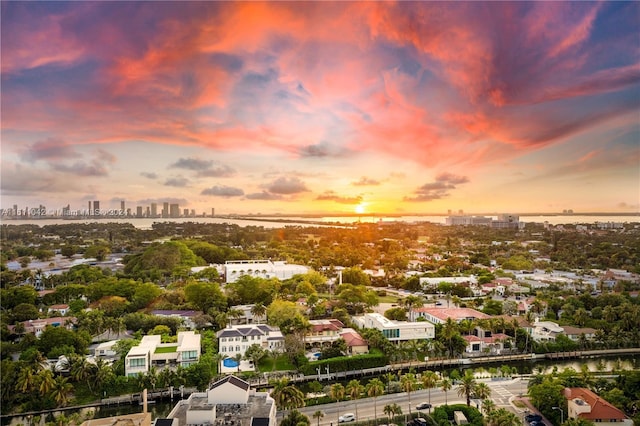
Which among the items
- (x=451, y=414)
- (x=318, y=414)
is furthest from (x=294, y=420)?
(x=451, y=414)

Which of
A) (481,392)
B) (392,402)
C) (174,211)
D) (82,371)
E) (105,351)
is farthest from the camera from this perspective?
(174,211)

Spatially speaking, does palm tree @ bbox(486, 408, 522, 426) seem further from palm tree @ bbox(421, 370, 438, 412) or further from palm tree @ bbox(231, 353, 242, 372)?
palm tree @ bbox(231, 353, 242, 372)

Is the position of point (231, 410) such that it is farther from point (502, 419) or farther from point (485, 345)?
point (485, 345)

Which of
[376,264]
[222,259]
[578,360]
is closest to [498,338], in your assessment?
[578,360]

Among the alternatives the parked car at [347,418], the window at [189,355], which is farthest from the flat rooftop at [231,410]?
the window at [189,355]

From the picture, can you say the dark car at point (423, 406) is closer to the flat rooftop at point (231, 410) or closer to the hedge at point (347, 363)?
the hedge at point (347, 363)

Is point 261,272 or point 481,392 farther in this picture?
point 261,272

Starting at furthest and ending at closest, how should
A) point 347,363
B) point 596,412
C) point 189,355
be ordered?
point 347,363, point 189,355, point 596,412
